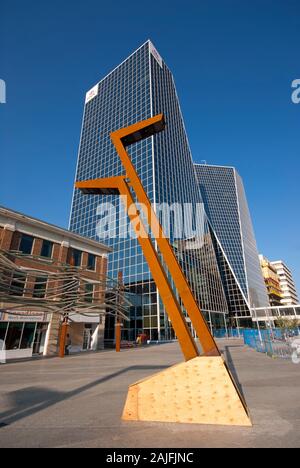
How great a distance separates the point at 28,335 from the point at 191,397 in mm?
21141

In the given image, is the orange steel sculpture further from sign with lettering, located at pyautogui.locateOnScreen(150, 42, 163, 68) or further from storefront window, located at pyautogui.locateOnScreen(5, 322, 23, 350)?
sign with lettering, located at pyautogui.locateOnScreen(150, 42, 163, 68)

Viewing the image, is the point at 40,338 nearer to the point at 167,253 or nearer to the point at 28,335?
the point at 28,335

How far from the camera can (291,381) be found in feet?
29.1

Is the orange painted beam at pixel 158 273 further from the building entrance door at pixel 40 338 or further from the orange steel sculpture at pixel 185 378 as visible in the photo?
the building entrance door at pixel 40 338

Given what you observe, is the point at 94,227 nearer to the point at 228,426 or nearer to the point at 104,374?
the point at 104,374

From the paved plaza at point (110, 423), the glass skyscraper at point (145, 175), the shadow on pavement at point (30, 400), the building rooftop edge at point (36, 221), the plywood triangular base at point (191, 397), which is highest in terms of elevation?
the glass skyscraper at point (145, 175)

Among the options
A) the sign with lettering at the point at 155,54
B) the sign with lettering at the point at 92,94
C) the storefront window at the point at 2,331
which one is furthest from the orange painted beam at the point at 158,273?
the sign with lettering at the point at 92,94

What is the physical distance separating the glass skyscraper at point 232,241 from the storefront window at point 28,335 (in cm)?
6585

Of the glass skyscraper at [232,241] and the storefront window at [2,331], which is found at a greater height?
the glass skyscraper at [232,241]

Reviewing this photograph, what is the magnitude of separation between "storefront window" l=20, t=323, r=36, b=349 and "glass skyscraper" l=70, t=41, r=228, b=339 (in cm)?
1695

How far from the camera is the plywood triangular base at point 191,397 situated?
4.60 m

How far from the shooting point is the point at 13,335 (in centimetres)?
2047

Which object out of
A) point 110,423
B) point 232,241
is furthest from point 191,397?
point 232,241

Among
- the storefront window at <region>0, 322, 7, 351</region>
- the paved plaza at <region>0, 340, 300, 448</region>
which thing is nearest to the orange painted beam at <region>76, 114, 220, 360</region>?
the paved plaza at <region>0, 340, 300, 448</region>
